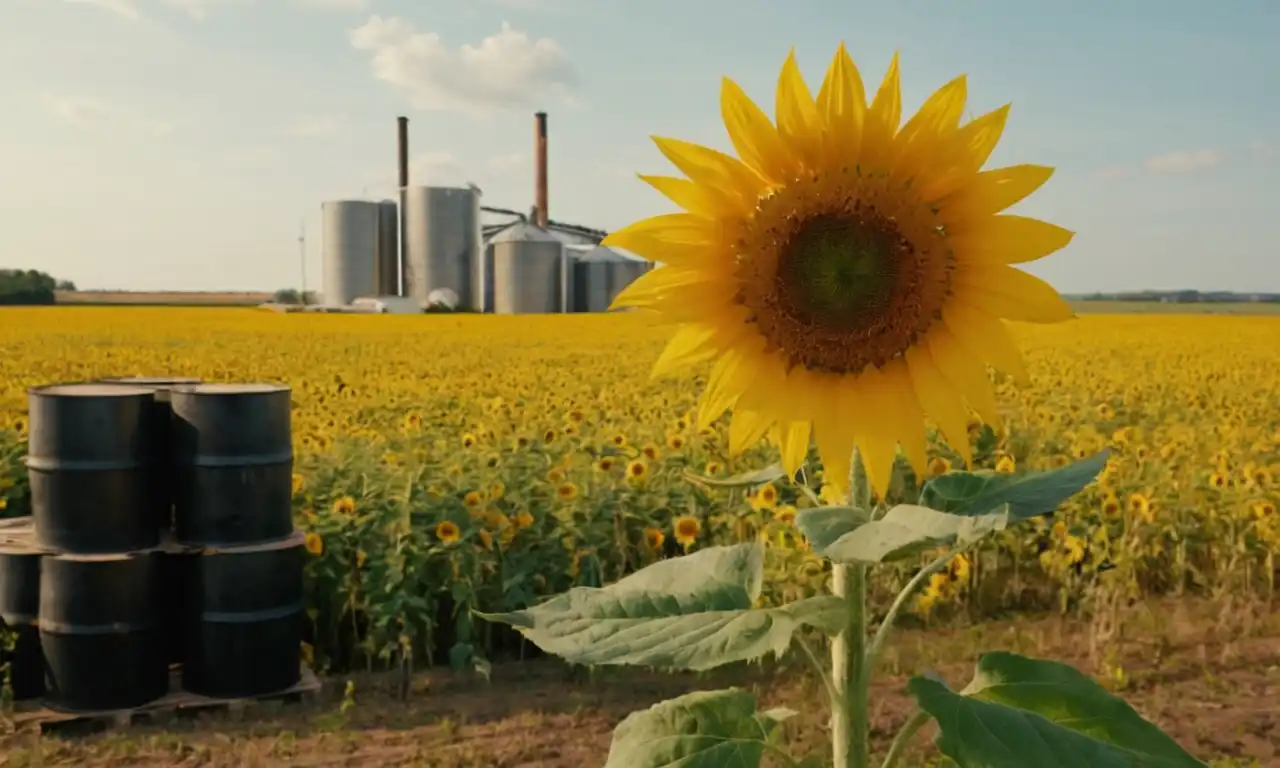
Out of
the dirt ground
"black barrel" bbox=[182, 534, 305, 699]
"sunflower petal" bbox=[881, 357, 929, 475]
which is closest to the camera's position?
"sunflower petal" bbox=[881, 357, 929, 475]

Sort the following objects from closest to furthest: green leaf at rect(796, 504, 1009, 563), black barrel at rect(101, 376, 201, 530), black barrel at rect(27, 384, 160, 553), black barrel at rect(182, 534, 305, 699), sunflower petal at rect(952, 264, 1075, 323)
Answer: green leaf at rect(796, 504, 1009, 563) → sunflower petal at rect(952, 264, 1075, 323) → black barrel at rect(27, 384, 160, 553) → black barrel at rect(182, 534, 305, 699) → black barrel at rect(101, 376, 201, 530)

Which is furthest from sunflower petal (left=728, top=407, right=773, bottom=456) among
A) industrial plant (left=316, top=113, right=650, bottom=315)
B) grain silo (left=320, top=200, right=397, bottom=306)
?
grain silo (left=320, top=200, right=397, bottom=306)

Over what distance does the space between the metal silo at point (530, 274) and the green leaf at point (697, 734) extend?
4253cm

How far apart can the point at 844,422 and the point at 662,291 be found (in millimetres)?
312

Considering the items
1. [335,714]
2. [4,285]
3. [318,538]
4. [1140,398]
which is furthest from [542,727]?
[4,285]

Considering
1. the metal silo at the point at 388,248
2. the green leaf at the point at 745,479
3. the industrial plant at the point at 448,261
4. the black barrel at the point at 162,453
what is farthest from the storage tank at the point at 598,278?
the green leaf at the point at 745,479

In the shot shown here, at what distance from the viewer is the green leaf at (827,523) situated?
56.9 inches

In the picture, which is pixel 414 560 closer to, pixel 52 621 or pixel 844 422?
pixel 52 621

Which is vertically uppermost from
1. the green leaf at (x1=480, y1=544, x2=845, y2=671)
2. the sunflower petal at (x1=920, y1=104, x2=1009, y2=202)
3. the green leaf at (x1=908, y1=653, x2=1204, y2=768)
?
the sunflower petal at (x1=920, y1=104, x2=1009, y2=202)

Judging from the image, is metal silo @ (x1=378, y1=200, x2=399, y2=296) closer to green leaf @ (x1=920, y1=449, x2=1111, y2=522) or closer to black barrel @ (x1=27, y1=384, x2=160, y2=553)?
black barrel @ (x1=27, y1=384, x2=160, y2=553)

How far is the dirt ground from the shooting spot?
14.3ft

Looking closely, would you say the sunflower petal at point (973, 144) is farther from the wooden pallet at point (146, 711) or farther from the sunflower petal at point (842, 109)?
the wooden pallet at point (146, 711)

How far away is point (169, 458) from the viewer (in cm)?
502

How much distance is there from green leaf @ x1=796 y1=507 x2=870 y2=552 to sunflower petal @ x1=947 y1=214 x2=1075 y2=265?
1.25 ft
